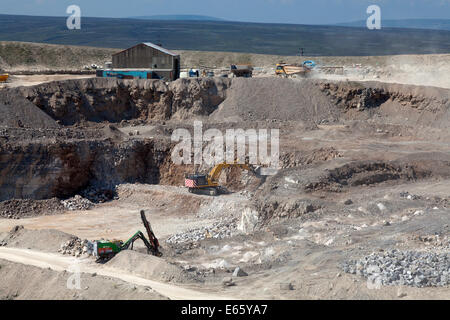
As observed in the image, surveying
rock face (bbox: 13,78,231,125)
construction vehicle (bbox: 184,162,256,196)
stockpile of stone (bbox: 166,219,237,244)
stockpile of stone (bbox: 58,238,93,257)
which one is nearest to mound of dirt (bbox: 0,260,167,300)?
stockpile of stone (bbox: 58,238,93,257)

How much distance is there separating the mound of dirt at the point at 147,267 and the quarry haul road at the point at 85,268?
23 centimetres

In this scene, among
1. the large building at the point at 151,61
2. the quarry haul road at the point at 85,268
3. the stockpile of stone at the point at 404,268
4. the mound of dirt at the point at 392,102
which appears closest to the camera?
the stockpile of stone at the point at 404,268

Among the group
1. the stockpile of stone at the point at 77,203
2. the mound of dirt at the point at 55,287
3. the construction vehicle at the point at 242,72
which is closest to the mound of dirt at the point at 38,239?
the mound of dirt at the point at 55,287

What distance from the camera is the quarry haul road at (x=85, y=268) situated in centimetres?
1577

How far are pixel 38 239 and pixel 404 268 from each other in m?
13.3

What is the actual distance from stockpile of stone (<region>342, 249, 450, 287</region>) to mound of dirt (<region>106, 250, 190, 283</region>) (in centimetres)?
465

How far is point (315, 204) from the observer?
76.7ft

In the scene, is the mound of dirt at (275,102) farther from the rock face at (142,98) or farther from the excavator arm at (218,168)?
the excavator arm at (218,168)

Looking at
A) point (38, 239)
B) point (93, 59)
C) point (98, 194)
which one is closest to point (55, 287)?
point (38, 239)

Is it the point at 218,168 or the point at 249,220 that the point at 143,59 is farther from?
the point at 249,220

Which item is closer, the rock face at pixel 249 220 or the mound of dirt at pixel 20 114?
the rock face at pixel 249 220
